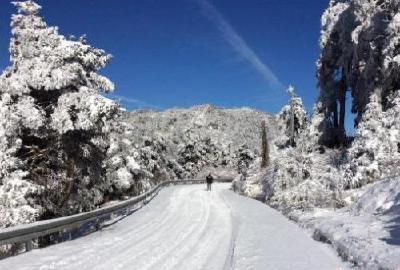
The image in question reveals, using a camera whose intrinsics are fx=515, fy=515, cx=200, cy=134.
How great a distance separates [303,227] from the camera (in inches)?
711

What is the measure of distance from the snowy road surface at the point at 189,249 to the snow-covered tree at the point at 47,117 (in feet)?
13.8

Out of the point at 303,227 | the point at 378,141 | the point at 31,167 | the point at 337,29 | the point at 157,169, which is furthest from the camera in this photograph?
the point at 157,169

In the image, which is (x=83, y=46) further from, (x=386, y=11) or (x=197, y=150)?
(x=197, y=150)

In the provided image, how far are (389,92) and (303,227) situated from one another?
1460 centimetres

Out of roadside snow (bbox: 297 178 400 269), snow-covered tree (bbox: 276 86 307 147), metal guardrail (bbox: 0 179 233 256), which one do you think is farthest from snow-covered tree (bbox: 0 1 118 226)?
snow-covered tree (bbox: 276 86 307 147)

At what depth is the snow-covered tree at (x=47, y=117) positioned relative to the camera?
20.3 metres

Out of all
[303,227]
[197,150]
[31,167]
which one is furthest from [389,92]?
[197,150]

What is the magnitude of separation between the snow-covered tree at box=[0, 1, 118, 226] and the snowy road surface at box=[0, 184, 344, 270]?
13.8ft

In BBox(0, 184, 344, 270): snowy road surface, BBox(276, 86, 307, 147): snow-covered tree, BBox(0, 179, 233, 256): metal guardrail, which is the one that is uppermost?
BBox(276, 86, 307, 147): snow-covered tree

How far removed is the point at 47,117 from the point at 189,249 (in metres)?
11.6

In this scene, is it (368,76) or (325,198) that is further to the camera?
(368,76)

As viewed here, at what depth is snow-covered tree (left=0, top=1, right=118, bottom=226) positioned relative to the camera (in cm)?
2030

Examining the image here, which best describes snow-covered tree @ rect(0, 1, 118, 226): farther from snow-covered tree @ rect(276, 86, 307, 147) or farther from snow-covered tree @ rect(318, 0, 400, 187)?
snow-covered tree @ rect(276, 86, 307, 147)

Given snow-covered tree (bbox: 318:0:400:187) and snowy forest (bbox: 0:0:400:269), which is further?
snow-covered tree (bbox: 318:0:400:187)
